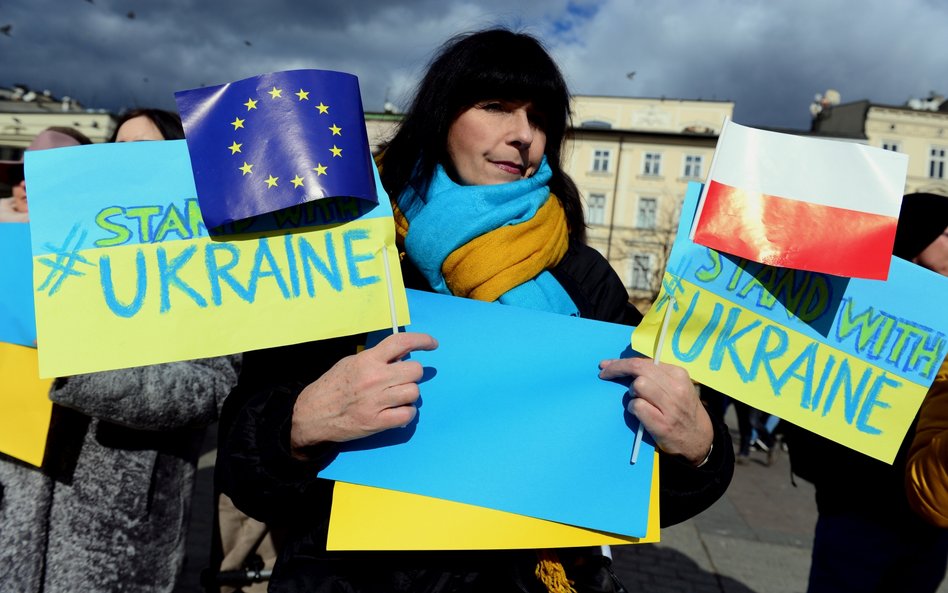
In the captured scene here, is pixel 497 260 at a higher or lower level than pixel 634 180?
higher

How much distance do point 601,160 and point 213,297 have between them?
126 feet

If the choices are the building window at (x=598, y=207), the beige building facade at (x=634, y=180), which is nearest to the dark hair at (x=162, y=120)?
the beige building facade at (x=634, y=180)

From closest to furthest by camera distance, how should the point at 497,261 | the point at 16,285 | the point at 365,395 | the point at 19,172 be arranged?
1. the point at 365,395
2. the point at 497,261
3. the point at 16,285
4. the point at 19,172

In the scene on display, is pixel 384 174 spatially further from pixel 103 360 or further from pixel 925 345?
pixel 925 345

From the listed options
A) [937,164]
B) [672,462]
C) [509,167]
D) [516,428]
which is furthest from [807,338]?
[937,164]

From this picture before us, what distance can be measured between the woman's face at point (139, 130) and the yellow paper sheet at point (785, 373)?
1.78m

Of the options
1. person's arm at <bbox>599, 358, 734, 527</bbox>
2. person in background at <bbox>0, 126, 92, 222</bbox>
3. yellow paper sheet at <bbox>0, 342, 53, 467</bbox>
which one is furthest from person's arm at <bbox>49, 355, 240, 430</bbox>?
person's arm at <bbox>599, 358, 734, 527</bbox>

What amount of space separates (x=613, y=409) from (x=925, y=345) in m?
0.71

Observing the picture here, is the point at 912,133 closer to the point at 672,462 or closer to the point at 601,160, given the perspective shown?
the point at 601,160

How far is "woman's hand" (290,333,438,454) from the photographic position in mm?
1147

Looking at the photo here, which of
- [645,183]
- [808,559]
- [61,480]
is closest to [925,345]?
[61,480]

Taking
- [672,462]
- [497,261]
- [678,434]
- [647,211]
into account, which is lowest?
[647,211]

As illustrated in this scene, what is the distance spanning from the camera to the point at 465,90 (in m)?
1.56

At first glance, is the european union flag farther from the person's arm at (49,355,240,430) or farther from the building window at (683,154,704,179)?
the building window at (683,154,704,179)
